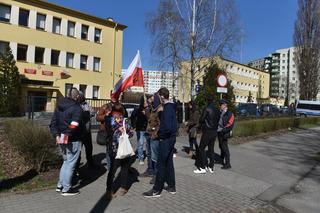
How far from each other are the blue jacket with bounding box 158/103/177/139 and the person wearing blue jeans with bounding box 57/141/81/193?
58.3 inches

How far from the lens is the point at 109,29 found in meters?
43.8

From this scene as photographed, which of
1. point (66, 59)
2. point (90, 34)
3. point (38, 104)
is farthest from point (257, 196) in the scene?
point (90, 34)

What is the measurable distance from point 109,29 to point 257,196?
39.2m

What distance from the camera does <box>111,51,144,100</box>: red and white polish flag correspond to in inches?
295

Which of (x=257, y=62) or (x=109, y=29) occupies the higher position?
(x=257, y=62)

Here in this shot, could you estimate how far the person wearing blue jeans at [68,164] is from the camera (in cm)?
620

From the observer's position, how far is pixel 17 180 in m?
7.00

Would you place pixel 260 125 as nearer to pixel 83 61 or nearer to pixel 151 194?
pixel 151 194

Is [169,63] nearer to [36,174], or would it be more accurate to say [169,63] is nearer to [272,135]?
[272,135]

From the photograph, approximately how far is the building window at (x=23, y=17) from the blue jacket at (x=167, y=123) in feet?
107

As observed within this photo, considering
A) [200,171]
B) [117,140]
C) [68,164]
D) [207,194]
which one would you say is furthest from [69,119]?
[200,171]

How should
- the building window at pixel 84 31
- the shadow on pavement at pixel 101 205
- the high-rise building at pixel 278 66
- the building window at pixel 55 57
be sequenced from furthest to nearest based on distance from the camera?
1. the high-rise building at pixel 278 66
2. the building window at pixel 84 31
3. the building window at pixel 55 57
4. the shadow on pavement at pixel 101 205

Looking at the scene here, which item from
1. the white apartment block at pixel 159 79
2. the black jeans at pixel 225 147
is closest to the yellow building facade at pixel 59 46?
the white apartment block at pixel 159 79

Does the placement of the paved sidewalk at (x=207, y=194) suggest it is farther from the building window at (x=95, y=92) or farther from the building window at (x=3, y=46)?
the building window at (x=95, y=92)
